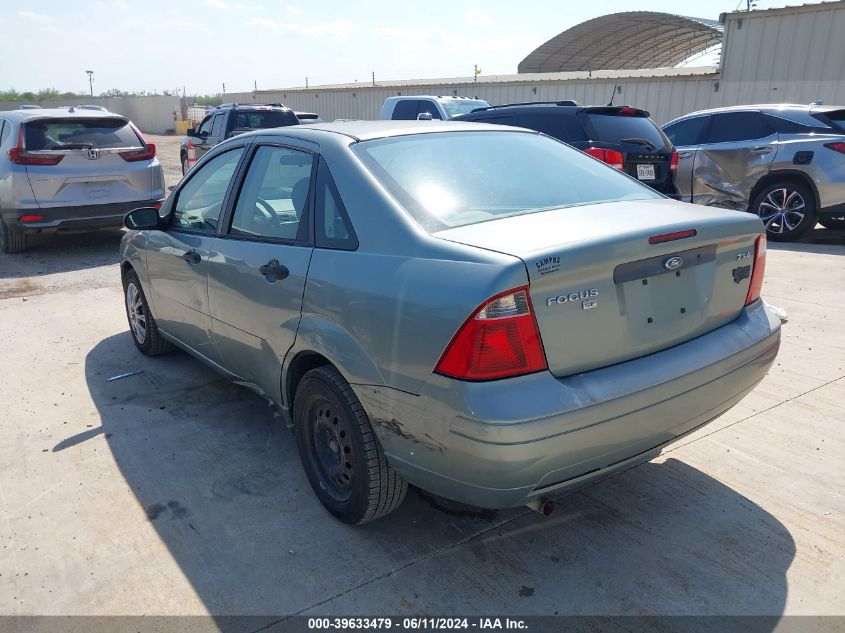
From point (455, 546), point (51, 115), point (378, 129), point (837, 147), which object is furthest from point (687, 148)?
point (455, 546)

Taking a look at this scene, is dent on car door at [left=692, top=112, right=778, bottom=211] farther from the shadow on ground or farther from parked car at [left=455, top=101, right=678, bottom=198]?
the shadow on ground

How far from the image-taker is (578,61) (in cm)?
3052

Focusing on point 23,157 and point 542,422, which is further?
point 23,157

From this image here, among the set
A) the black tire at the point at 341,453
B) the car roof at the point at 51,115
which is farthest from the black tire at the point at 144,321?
the car roof at the point at 51,115

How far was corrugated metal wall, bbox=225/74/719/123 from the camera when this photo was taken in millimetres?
16531

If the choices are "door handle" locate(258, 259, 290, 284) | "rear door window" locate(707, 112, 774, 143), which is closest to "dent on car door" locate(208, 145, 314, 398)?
"door handle" locate(258, 259, 290, 284)

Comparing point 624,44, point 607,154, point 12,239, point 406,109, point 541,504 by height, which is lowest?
point 12,239

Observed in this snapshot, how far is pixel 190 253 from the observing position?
3.93m

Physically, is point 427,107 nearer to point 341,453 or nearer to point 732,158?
point 732,158

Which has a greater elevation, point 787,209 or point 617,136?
point 617,136

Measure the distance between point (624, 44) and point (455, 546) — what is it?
3101 centimetres

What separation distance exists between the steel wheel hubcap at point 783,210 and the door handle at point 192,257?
7923 mm

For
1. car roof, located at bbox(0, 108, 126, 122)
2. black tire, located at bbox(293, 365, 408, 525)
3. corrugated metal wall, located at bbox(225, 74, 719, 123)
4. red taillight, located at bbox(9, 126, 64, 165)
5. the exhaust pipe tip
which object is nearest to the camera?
the exhaust pipe tip

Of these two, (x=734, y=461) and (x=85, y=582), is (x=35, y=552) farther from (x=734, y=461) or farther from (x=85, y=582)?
(x=734, y=461)
